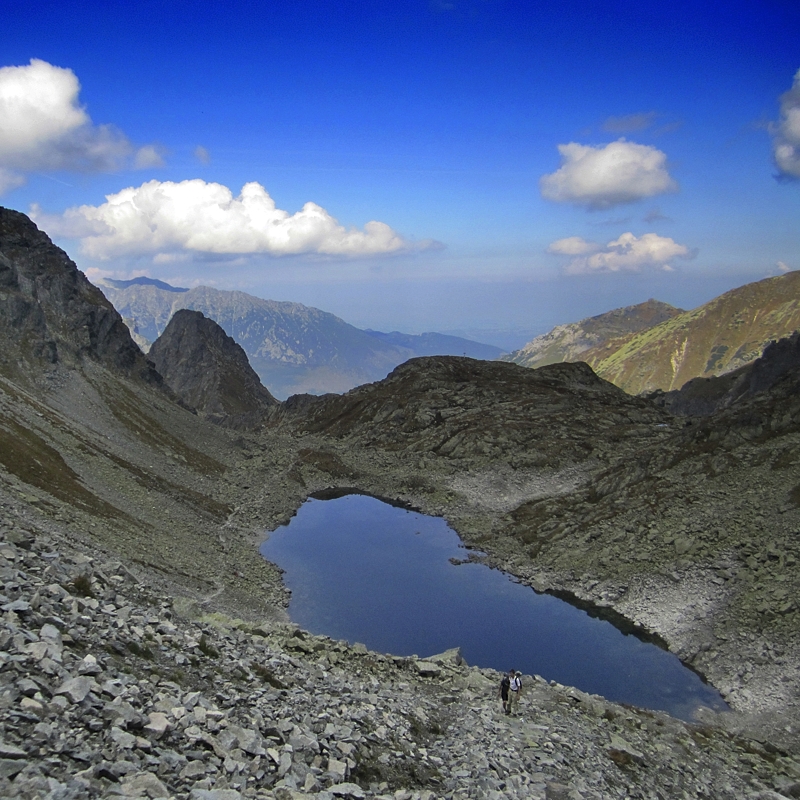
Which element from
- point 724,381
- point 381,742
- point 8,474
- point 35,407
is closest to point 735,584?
point 381,742

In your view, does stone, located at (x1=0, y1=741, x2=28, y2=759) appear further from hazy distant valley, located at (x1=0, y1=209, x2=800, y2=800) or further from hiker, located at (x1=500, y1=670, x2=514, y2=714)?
hiker, located at (x1=500, y1=670, x2=514, y2=714)

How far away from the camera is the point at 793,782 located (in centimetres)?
2992

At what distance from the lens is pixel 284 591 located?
6066cm

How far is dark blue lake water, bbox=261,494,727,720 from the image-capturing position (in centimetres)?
4600

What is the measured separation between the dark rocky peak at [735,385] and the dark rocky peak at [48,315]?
115406 mm

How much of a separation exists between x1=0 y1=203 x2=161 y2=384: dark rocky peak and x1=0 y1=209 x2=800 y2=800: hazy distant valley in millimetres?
486

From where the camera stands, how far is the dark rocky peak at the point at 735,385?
476 ft

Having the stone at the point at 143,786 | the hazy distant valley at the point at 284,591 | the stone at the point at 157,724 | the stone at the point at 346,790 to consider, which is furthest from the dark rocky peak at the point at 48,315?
the stone at the point at 143,786

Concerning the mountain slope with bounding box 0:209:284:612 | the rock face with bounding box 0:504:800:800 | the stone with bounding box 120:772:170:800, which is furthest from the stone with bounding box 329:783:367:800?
the mountain slope with bounding box 0:209:284:612

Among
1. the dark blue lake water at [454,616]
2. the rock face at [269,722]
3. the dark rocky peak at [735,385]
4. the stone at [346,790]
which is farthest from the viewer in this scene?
the dark rocky peak at [735,385]

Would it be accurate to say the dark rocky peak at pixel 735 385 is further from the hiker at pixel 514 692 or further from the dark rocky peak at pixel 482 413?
the hiker at pixel 514 692

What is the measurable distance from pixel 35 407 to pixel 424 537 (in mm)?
48993

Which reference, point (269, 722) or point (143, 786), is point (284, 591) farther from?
point (143, 786)

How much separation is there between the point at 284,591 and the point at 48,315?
237 feet
